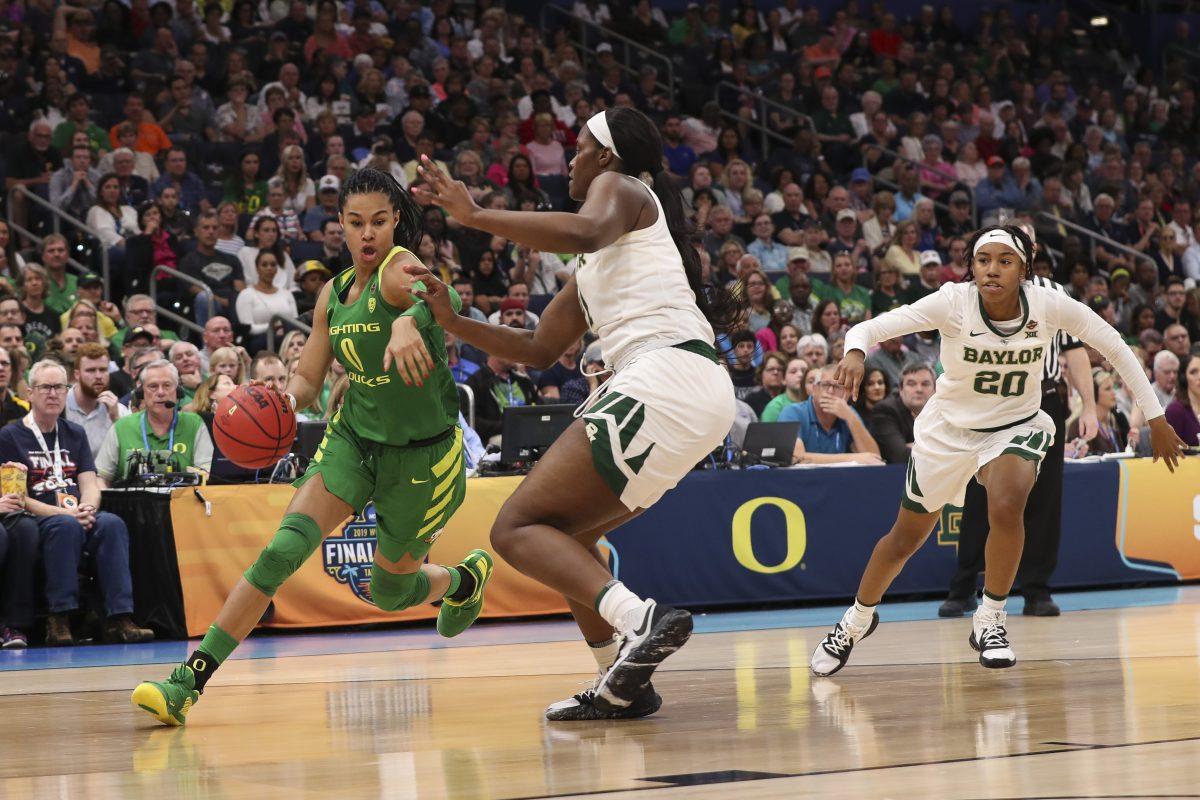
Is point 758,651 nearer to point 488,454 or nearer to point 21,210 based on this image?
point 488,454

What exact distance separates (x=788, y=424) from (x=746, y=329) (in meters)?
2.95

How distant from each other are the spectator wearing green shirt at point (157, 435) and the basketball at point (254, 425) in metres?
4.30

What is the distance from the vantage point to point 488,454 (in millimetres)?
10750

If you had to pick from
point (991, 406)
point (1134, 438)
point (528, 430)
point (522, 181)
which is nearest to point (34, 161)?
point (522, 181)

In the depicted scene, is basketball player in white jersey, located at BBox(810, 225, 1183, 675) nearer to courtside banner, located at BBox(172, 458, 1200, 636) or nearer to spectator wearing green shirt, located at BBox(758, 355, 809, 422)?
courtside banner, located at BBox(172, 458, 1200, 636)

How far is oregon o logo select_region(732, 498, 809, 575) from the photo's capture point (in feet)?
35.5

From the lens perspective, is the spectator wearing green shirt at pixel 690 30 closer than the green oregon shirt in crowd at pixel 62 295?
No

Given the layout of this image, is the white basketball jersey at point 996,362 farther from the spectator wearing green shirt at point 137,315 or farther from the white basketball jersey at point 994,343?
the spectator wearing green shirt at point 137,315

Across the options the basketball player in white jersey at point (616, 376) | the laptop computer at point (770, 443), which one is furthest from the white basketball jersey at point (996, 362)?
the laptop computer at point (770, 443)

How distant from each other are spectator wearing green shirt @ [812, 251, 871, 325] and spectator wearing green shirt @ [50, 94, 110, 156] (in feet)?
23.1

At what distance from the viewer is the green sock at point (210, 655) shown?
17.8 ft

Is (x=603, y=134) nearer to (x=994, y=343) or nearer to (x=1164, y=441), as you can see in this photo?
(x=994, y=343)

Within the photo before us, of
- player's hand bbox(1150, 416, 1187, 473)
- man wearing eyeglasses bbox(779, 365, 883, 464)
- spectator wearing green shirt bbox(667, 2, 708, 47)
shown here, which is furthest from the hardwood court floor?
spectator wearing green shirt bbox(667, 2, 708, 47)

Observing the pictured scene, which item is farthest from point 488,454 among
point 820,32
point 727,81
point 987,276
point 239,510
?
point 820,32
